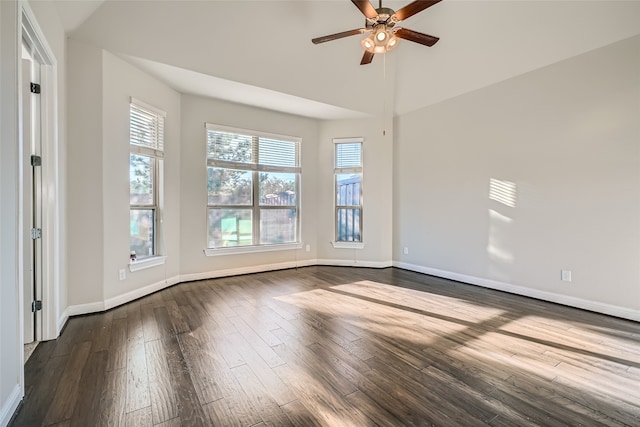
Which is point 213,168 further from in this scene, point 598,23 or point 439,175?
point 598,23

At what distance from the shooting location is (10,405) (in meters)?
1.59

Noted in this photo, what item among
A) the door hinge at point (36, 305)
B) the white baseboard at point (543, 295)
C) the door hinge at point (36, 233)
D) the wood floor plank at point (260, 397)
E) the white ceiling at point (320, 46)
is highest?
the white ceiling at point (320, 46)

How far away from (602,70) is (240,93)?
15.0 feet

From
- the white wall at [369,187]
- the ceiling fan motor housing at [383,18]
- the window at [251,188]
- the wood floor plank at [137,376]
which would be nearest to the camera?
the wood floor plank at [137,376]

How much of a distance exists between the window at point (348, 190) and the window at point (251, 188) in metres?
0.82

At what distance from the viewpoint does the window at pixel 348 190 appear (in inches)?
223

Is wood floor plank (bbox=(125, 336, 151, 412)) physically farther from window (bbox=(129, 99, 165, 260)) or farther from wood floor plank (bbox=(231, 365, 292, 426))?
window (bbox=(129, 99, 165, 260))

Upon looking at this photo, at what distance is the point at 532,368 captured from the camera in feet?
7.01

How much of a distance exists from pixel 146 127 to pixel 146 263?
1.82 m

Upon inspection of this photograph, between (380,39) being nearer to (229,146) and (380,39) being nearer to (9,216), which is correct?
(229,146)

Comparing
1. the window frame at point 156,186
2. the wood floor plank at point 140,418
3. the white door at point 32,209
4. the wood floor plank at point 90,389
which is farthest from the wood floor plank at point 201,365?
the window frame at point 156,186

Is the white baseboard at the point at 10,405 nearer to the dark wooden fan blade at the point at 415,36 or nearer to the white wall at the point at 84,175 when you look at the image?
the white wall at the point at 84,175

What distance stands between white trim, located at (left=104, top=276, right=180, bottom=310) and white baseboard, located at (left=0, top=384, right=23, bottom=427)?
1632 millimetres

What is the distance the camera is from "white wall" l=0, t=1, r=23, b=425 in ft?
5.08
